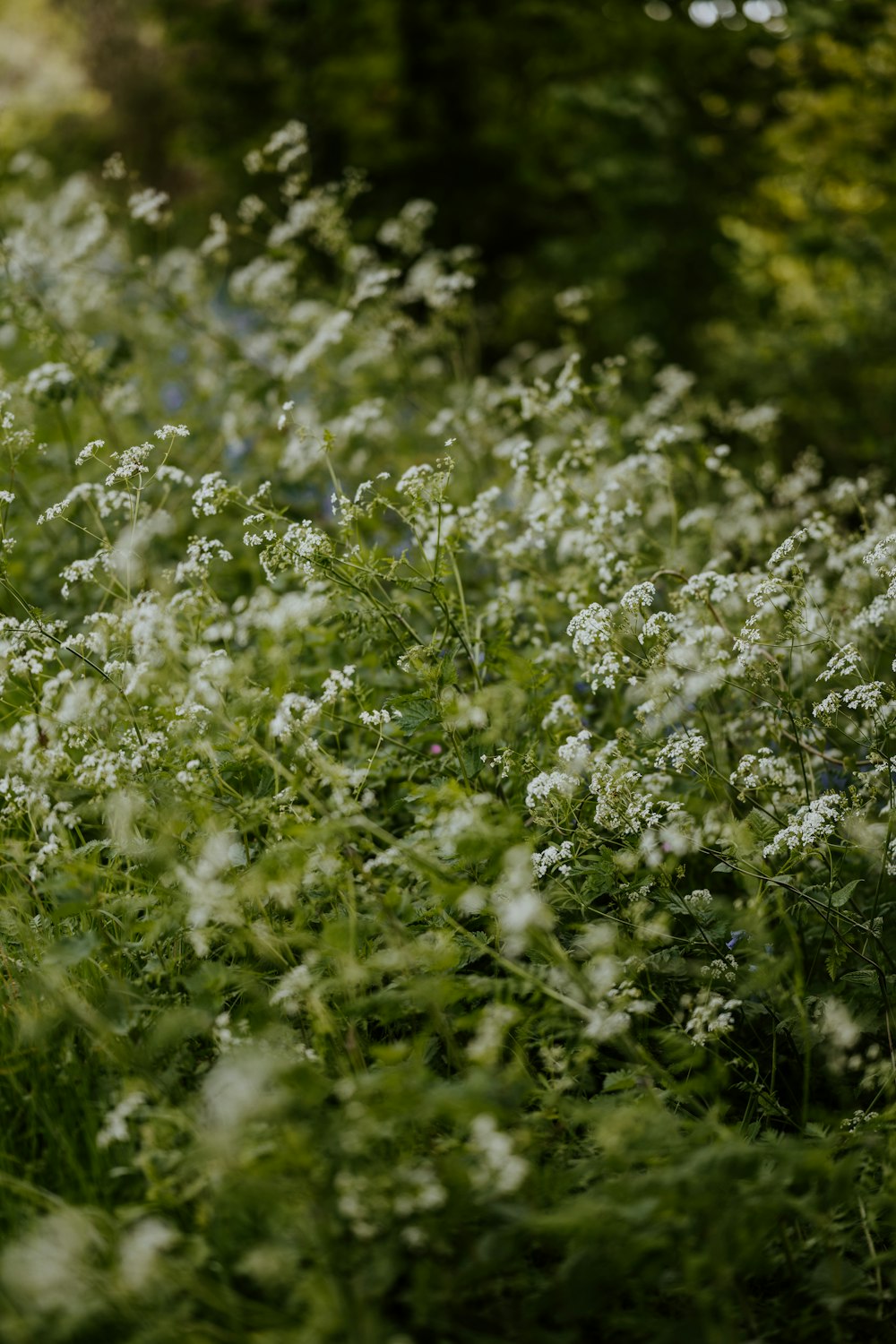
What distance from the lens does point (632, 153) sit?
6.46 metres

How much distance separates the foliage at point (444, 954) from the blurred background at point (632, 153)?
2186 millimetres

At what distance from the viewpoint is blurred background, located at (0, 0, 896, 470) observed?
5.94 meters

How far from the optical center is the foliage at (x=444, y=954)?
1651 mm

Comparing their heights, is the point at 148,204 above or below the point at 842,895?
above

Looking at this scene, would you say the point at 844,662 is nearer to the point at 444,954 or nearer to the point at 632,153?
the point at 444,954

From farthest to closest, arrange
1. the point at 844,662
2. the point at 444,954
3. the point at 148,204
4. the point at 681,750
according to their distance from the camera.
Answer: the point at 148,204
the point at 844,662
the point at 681,750
the point at 444,954

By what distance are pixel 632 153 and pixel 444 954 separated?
583 cm

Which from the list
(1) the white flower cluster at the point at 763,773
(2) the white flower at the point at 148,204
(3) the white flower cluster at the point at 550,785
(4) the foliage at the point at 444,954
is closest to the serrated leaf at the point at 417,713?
(4) the foliage at the point at 444,954

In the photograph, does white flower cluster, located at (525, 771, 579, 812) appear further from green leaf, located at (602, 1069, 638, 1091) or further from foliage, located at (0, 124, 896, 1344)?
green leaf, located at (602, 1069, 638, 1091)

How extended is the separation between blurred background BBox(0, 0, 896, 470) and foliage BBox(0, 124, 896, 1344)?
7.17ft

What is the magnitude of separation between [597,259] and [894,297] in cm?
211

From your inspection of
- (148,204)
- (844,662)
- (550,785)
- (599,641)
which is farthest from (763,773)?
(148,204)

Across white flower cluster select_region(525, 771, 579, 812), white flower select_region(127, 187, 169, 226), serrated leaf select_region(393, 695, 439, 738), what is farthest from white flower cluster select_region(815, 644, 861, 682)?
white flower select_region(127, 187, 169, 226)

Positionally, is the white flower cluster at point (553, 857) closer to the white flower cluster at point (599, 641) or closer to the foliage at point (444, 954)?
the foliage at point (444, 954)
